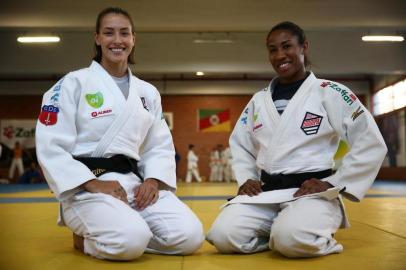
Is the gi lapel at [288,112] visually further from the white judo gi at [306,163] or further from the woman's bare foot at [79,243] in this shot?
the woman's bare foot at [79,243]

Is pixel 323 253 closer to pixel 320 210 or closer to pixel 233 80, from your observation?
pixel 320 210

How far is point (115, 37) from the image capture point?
3.02m

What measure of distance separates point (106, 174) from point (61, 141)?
0.34 metres

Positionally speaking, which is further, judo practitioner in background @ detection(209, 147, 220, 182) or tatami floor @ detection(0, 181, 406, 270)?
judo practitioner in background @ detection(209, 147, 220, 182)

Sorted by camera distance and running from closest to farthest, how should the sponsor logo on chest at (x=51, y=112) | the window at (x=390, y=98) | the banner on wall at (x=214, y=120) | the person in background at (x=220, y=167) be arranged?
the sponsor logo on chest at (x=51, y=112)
the window at (x=390, y=98)
the person in background at (x=220, y=167)
the banner on wall at (x=214, y=120)

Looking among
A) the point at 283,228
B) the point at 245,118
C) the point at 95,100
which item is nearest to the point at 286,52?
the point at 245,118

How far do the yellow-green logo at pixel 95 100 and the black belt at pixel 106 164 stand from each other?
0.34m

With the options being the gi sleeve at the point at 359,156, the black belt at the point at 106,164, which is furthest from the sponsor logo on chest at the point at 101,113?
the gi sleeve at the point at 359,156

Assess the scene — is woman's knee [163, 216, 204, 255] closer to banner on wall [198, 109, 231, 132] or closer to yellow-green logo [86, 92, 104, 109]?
yellow-green logo [86, 92, 104, 109]

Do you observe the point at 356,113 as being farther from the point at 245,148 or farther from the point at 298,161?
the point at 245,148

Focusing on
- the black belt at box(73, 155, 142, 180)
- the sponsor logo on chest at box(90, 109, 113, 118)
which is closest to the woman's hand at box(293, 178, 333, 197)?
the black belt at box(73, 155, 142, 180)

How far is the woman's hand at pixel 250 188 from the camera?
3.07m

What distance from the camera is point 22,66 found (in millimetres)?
15156

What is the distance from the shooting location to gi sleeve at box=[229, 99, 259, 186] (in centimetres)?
333
